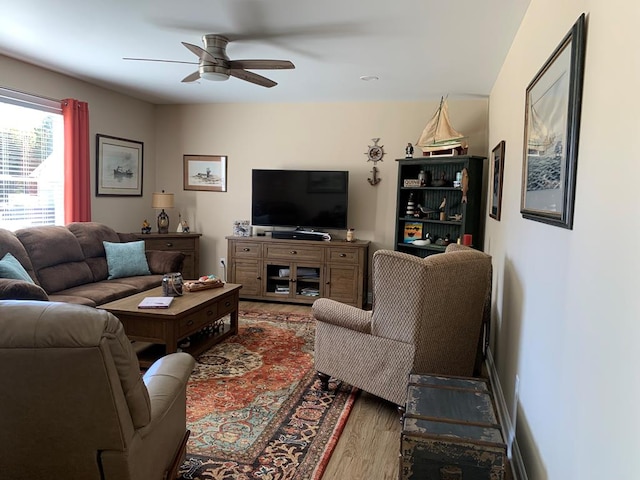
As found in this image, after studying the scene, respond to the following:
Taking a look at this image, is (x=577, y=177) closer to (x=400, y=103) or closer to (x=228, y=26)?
(x=228, y=26)

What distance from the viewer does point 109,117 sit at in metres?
5.61

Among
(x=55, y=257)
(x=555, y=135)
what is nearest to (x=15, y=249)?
(x=55, y=257)

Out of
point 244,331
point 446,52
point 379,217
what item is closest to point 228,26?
point 446,52

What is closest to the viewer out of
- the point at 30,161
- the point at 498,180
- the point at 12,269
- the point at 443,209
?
the point at 12,269

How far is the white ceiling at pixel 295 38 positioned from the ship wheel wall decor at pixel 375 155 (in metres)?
0.81

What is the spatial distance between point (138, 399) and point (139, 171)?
17.3 ft

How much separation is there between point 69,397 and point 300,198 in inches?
182

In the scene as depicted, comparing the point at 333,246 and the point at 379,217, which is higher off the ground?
the point at 379,217

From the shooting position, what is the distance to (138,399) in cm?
150

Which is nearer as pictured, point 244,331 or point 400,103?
point 244,331

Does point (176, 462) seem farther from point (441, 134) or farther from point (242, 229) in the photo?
point (242, 229)

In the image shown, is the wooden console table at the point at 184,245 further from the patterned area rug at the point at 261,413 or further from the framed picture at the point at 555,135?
the framed picture at the point at 555,135

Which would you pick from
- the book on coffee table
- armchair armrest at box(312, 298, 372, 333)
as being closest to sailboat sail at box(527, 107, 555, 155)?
armchair armrest at box(312, 298, 372, 333)

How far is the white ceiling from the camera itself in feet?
9.75
